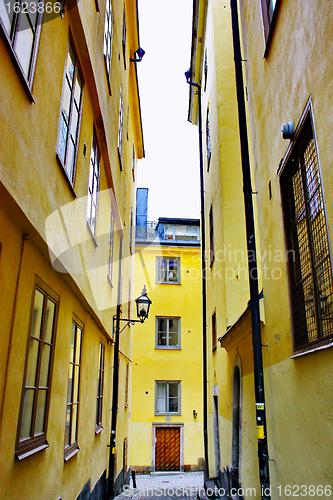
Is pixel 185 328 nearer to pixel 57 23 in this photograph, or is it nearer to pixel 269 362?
pixel 269 362

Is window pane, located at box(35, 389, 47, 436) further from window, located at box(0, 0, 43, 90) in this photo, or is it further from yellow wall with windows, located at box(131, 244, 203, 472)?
yellow wall with windows, located at box(131, 244, 203, 472)

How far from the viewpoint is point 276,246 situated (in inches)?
193

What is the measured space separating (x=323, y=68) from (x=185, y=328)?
19.0 m

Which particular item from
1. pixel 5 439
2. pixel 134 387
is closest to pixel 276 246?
pixel 5 439

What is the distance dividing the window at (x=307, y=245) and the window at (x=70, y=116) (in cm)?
254

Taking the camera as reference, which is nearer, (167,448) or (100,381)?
(100,381)

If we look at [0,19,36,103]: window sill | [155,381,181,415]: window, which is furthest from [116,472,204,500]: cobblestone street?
[0,19,36,103]: window sill

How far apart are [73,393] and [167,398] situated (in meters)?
15.2

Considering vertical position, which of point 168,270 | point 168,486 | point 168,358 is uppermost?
point 168,270

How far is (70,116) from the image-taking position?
17.4 feet

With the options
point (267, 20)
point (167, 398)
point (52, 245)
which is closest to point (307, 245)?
point (52, 245)

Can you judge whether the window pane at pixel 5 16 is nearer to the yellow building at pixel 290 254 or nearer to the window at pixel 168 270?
the yellow building at pixel 290 254

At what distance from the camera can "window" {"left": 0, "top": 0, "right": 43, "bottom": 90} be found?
314cm

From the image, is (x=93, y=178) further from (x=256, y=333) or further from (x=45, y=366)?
(x=256, y=333)
